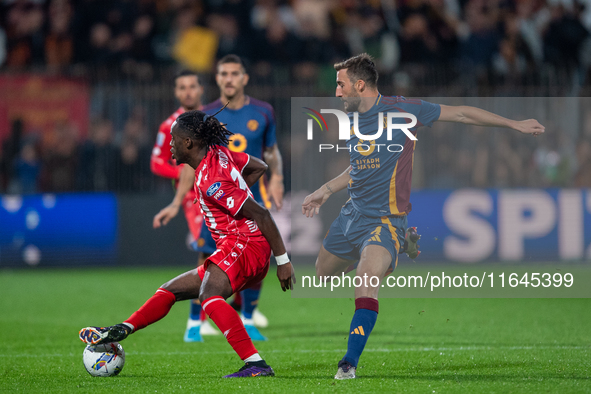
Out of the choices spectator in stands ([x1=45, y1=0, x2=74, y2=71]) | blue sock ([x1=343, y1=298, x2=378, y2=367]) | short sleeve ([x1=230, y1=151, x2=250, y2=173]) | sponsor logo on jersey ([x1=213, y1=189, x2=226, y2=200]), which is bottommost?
blue sock ([x1=343, y1=298, x2=378, y2=367])

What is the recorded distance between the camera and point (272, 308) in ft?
32.0

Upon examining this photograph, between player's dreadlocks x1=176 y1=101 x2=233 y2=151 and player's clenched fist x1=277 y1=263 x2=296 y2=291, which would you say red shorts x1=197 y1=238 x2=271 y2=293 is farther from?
player's dreadlocks x1=176 y1=101 x2=233 y2=151

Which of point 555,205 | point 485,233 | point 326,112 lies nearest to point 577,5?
point 555,205

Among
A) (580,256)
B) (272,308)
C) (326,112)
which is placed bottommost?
(272,308)

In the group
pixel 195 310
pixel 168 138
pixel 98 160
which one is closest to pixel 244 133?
pixel 168 138

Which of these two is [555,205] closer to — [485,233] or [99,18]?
[485,233]

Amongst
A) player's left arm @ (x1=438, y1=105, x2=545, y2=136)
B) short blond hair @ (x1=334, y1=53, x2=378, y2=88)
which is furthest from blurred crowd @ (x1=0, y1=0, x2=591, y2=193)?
short blond hair @ (x1=334, y1=53, x2=378, y2=88)

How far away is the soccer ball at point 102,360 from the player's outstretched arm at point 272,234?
1263 millimetres

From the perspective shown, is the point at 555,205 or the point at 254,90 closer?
the point at 555,205

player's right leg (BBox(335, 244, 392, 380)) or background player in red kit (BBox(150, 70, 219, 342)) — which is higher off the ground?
background player in red kit (BBox(150, 70, 219, 342))

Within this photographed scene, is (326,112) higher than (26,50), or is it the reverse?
(26,50)

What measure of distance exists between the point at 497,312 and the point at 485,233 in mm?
1026

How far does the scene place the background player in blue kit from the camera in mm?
7301

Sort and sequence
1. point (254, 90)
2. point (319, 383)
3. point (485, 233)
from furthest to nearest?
point (254, 90) → point (485, 233) → point (319, 383)
